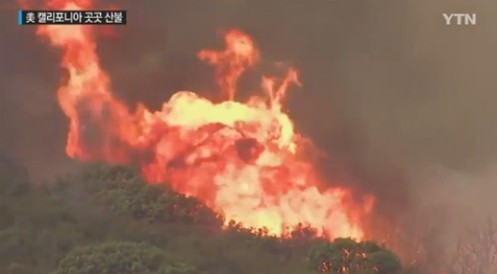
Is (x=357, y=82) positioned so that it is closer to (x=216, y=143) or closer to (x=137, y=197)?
(x=216, y=143)

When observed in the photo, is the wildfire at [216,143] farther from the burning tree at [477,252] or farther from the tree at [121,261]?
the burning tree at [477,252]

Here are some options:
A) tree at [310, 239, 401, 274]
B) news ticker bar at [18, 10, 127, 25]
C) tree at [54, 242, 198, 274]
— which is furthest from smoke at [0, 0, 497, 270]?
tree at [54, 242, 198, 274]

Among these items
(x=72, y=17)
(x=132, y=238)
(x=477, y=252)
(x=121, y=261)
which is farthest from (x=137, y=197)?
(x=477, y=252)

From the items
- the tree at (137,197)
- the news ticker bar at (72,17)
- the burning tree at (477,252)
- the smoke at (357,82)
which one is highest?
the news ticker bar at (72,17)

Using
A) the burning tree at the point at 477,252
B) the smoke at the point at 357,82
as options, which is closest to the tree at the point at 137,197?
the smoke at the point at 357,82

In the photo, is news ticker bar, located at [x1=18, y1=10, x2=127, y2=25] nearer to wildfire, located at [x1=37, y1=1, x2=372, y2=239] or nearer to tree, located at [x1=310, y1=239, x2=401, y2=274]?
wildfire, located at [x1=37, y1=1, x2=372, y2=239]
